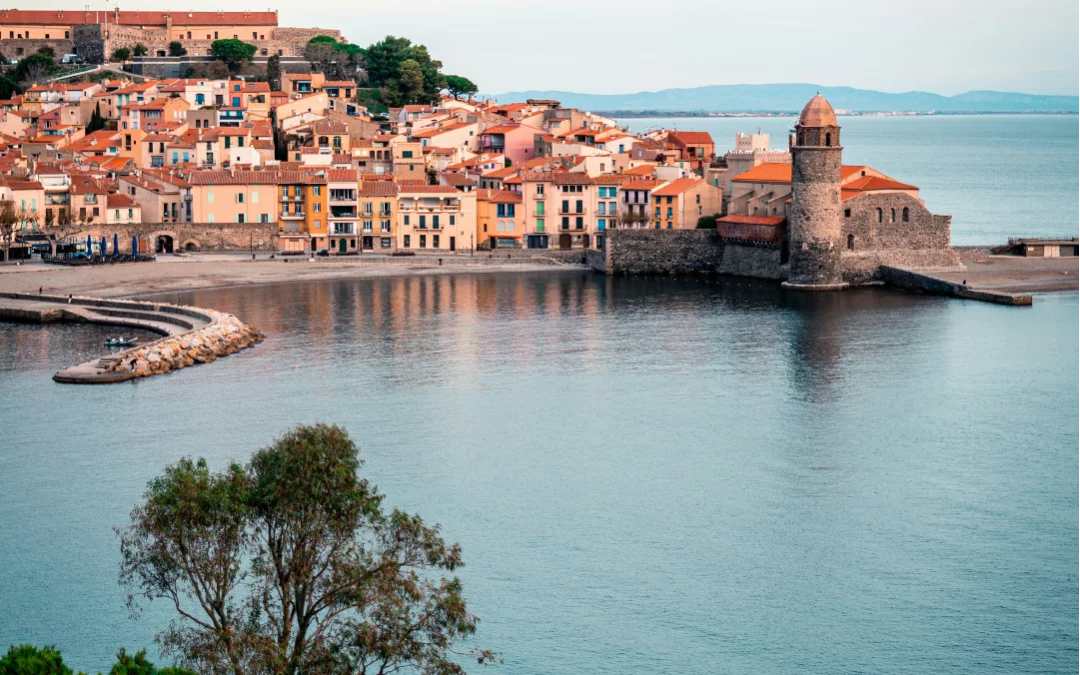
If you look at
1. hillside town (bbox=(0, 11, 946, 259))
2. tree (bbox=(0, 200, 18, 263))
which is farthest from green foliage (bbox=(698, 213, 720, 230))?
tree (bbox=(0, 200, 18, 263))

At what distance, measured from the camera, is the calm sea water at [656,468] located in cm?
1966

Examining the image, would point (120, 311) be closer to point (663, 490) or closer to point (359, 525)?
point (663, 490)

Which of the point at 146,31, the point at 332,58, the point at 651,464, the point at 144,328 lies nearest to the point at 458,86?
the point at 332,58

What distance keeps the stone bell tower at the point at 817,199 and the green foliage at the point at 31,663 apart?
39.9 metres

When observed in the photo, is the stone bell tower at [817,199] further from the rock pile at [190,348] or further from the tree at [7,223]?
the tree at [7,223]

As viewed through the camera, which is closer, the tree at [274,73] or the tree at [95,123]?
the tree at [95,123]

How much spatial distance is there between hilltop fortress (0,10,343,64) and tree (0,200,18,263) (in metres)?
42.1

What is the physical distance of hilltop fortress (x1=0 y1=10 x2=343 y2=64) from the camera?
3772 inches

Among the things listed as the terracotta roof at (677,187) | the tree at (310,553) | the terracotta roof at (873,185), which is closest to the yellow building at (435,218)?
the terracotta roof at (677,187)

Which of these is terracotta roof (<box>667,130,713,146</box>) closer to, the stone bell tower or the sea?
the stone bell tower

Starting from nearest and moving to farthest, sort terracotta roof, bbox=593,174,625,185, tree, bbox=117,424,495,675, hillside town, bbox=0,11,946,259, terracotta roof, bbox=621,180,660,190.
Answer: tree, bbox=117,424,495,675, hillside town, bbox=0,11,946,259, terracotta roof, bbox=621,180,660,190, terracotta roof, bbox=593,174,625,185

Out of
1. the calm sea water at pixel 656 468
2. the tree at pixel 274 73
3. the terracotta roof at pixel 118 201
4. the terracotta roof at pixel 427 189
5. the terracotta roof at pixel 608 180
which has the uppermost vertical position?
the tree at pixel 274 73

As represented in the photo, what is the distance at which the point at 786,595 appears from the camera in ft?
68.3

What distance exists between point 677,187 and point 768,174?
3658 mm
